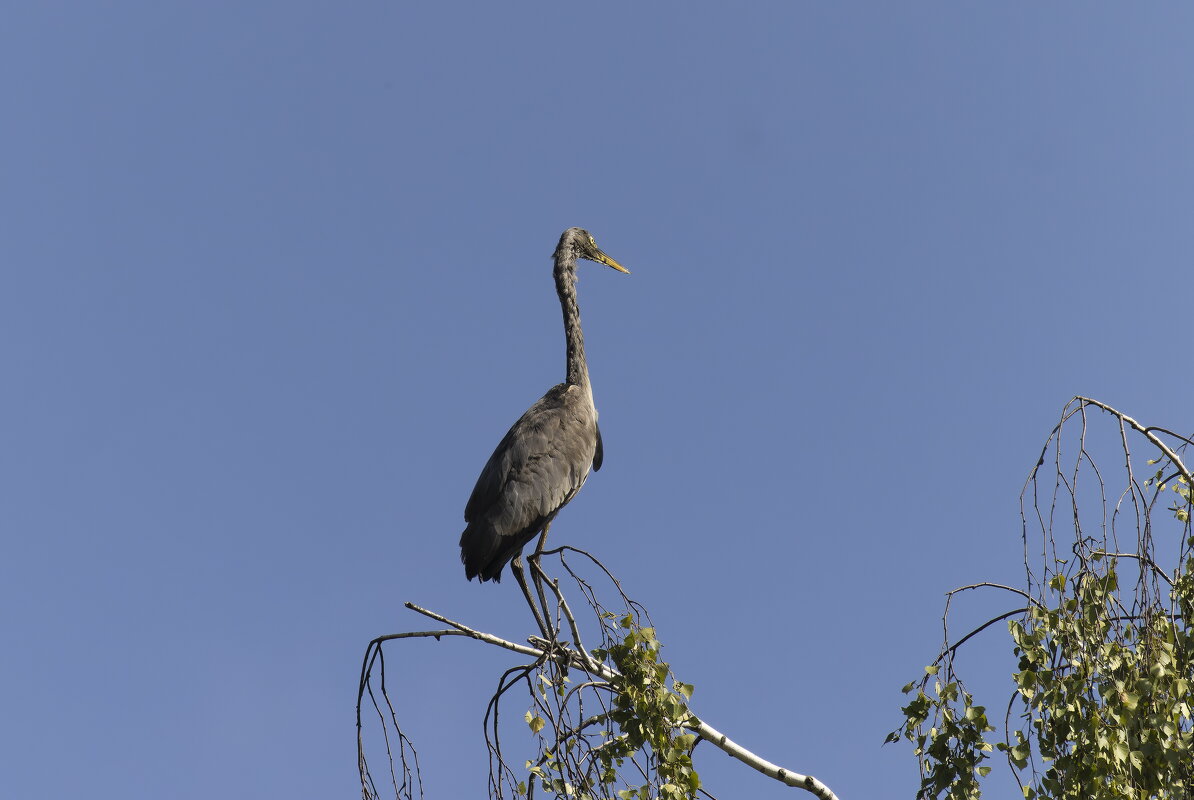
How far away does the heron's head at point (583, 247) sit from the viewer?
876cm

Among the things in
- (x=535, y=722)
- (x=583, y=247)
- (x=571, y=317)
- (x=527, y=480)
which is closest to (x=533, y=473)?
(x=527, y=480)

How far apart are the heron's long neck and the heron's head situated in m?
0.16

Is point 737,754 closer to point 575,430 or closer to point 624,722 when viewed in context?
point 624,722

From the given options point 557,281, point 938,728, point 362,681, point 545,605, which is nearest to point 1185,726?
point 938,728

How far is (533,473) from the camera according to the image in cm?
713

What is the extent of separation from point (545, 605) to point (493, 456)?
48.2 inches

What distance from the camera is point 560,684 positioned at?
12.9ft

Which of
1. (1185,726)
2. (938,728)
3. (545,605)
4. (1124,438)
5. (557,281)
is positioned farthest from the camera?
(557,281)

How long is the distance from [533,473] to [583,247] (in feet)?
8.04

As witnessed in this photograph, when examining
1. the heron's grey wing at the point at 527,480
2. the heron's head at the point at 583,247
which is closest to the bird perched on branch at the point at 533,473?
the heron's grey wing at the point at 527,480

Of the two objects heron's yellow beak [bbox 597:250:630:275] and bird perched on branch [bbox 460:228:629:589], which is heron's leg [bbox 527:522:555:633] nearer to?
bird perched on branch [bbox 460:228:629:589]

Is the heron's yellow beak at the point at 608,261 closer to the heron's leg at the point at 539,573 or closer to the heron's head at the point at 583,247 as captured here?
the heron's head at the point at 583,247

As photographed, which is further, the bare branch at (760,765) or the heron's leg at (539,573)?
the heron's leg at (539,573)

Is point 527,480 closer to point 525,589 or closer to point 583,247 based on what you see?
point 525,589
